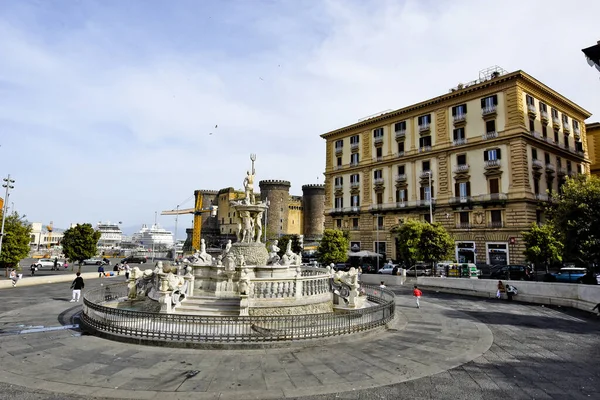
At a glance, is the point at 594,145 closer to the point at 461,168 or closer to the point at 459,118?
the point at 459,118

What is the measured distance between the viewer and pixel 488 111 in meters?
38.4

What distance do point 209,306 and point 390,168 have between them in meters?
38.5

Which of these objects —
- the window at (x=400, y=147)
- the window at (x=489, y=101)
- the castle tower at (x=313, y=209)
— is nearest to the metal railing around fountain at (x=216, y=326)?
the window at (x=489, y=101)

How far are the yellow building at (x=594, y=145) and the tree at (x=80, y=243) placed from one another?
65.2m

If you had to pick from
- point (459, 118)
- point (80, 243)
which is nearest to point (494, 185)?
point (459, 118)

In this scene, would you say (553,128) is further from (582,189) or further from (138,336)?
(138,336)

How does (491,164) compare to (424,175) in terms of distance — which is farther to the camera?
(424,175)

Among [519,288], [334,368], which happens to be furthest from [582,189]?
[334,368]

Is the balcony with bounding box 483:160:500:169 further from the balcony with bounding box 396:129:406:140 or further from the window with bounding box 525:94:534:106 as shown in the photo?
the balcony with bounding box 396:129:406:140

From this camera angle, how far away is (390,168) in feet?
156

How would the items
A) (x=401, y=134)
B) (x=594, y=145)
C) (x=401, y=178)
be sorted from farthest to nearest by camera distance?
(x=594, y=145)
(x=401, y=134)
(x=401, y=178)

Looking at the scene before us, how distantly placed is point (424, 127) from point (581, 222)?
25.9 meters

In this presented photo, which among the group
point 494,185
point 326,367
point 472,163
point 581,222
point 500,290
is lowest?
point 326,367

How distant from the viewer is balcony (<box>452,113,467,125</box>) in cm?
4062
